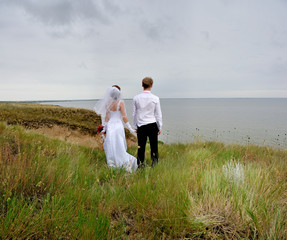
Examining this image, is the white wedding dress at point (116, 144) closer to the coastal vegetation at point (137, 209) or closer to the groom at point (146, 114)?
the groom at point (146, 114)

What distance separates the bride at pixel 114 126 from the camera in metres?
5.79

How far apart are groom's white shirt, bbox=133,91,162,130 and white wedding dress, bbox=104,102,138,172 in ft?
2.41

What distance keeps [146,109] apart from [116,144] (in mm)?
1534

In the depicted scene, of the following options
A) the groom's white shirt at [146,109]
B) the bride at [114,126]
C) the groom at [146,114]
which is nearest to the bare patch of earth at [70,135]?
the bride at [114,126]

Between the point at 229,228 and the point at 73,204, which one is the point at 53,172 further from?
the point at 229,228

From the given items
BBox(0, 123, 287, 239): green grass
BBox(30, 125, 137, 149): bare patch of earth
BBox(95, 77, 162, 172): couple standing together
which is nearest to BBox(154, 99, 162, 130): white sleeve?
BBox(95, 77, 162, 172): couple standing together

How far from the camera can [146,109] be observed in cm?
553

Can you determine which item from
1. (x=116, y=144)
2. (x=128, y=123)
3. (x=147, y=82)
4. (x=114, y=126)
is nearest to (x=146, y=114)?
(x=128, y=123)

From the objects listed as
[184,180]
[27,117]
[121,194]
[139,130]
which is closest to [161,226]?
[121,194]

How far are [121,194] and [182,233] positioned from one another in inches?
44.6

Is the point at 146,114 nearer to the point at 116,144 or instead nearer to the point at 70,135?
the point at 116,144

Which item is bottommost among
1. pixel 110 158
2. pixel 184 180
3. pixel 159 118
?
pixel 110 158

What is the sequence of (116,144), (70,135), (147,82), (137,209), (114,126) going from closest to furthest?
(137,209), (147,82), (116,144), (114,126), (70,135)

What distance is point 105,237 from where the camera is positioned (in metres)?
1.93
